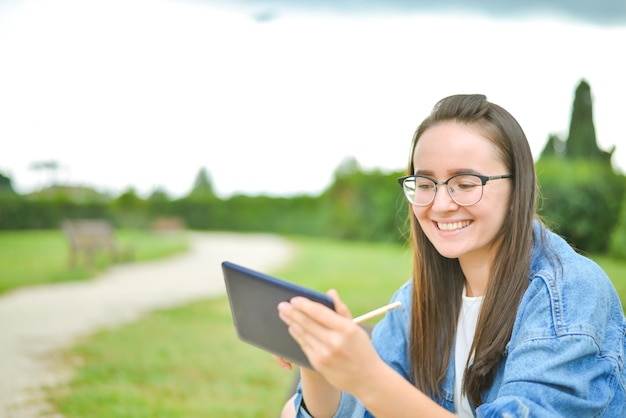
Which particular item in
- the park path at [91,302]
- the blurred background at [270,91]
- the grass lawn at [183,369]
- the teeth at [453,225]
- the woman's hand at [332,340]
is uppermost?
the blurred background at [270,91]

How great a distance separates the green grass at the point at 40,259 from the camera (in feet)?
13.5

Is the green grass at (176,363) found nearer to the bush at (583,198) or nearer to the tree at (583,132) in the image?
the bush at (583,198)

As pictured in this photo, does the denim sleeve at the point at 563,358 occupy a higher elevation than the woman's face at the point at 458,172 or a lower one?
lower

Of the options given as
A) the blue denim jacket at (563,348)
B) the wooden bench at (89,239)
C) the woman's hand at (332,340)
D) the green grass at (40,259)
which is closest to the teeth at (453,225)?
the blue denim jacket at (563,348)

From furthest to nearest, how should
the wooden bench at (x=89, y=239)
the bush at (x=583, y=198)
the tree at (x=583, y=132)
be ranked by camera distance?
the wooden bench at (x=89, y=239), the bush at (x=583, y=198), the tree at (x=583, y=132)

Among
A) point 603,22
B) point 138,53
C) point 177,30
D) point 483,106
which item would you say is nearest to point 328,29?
point 177,30

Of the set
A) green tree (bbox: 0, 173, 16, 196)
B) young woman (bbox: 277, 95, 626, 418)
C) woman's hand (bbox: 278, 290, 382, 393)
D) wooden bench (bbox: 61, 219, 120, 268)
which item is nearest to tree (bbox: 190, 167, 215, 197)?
wooden bench (bbox: 61, 219, 120, 268)

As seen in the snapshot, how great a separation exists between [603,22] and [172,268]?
4170 mm

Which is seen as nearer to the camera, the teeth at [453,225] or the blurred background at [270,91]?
the teeth at [453,225]

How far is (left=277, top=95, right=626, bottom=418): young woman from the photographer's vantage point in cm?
70

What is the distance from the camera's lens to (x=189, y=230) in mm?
5559

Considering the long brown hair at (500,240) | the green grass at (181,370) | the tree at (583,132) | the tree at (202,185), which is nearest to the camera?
the long brown hair at (500,240)

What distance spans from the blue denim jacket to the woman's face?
10 centimetres

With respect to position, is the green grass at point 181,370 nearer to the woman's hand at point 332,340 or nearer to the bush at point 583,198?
the bush at point 583,198
